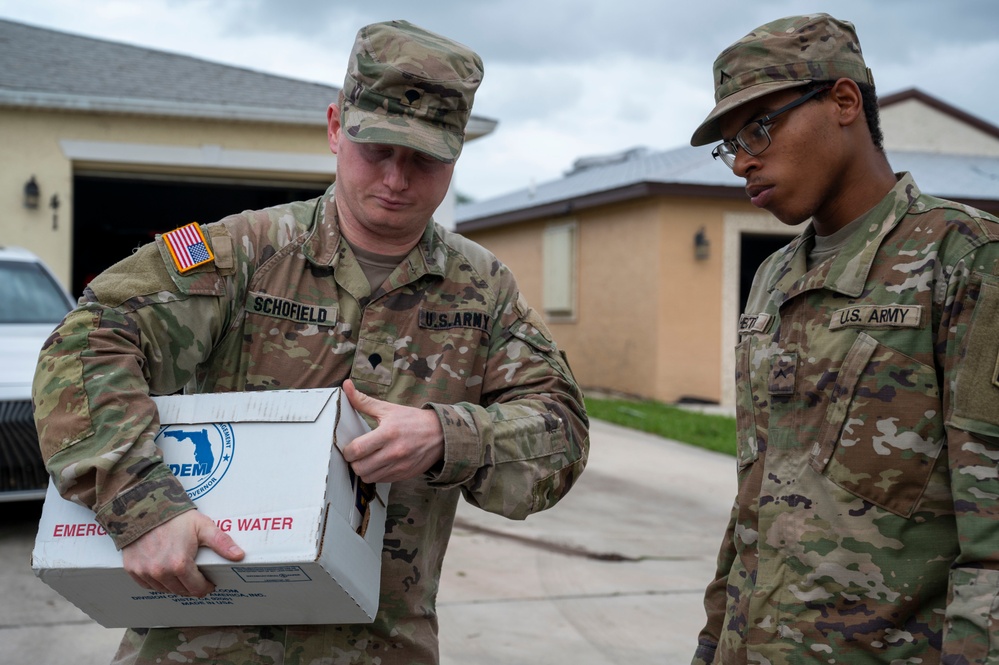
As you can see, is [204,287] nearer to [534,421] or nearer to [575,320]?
[534,421]

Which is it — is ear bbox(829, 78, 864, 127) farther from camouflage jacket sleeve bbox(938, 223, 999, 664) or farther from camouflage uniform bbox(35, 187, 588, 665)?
camouflage uniform bbox(35, 187, 588, 665)

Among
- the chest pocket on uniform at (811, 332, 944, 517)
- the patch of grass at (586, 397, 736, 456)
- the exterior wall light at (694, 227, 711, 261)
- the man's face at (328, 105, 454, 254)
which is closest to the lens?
the chest pocket on uniform at (811, 332, 944, 517)

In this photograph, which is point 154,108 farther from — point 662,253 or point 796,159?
point 796,159

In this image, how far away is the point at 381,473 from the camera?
1.86 m

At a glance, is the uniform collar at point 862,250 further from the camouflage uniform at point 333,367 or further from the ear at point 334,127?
the ear at point 334,127

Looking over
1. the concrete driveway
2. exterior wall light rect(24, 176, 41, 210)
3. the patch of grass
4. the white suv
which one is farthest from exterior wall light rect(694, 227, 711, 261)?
the white suv

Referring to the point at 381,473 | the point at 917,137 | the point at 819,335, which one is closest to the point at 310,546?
the point at 381,473

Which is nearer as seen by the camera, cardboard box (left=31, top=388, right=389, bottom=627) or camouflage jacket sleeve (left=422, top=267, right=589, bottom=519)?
cardboard box (left=31, top=388, right=389, bottom=627)

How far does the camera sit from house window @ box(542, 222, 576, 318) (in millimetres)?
17219

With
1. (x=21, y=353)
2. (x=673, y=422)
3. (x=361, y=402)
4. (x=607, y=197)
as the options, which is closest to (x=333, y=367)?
(x=361, y=402)

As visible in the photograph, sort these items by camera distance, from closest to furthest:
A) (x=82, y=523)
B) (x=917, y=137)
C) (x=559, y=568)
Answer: (x=82, y=523) → (x=559, y=568) → (x=917, y=137)

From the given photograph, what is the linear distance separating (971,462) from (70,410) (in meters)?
1.57

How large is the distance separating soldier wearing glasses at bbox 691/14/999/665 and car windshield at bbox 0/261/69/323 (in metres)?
5.95

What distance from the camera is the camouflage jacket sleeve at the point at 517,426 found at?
196cm
